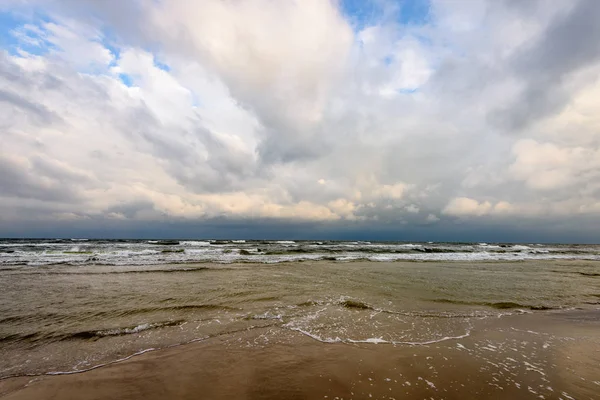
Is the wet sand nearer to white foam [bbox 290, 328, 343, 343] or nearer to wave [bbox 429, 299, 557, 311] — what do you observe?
white foam [bbox 290, 328, 343, 343]

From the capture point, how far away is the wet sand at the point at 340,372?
4.31 meters

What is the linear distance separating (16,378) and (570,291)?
64.7 ft

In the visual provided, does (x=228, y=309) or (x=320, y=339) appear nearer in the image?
(x=320, y=339)

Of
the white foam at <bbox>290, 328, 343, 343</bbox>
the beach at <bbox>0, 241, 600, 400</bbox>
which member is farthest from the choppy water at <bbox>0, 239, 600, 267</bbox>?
the white foam at <bbox>290, 328, 343, 343</bbox>

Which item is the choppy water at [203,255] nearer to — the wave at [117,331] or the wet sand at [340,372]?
the wave at [117,331]

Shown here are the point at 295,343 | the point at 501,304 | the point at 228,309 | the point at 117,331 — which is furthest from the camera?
the point at 501,304

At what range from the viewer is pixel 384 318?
8.18 m

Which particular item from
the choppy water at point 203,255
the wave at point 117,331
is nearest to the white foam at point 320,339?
the wave at point 117,331

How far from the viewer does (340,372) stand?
491 centimetres

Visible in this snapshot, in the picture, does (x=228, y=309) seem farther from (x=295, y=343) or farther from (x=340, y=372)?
(x=340, y=372)

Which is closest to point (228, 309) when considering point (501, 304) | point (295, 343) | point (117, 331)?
point (117, 331)

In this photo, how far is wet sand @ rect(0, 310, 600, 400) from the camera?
4.31m

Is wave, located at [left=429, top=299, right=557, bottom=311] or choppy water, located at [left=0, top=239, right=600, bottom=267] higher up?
wave, located at [left=429, top=299, right=557, bottom=311]

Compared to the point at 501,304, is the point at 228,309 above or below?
below
